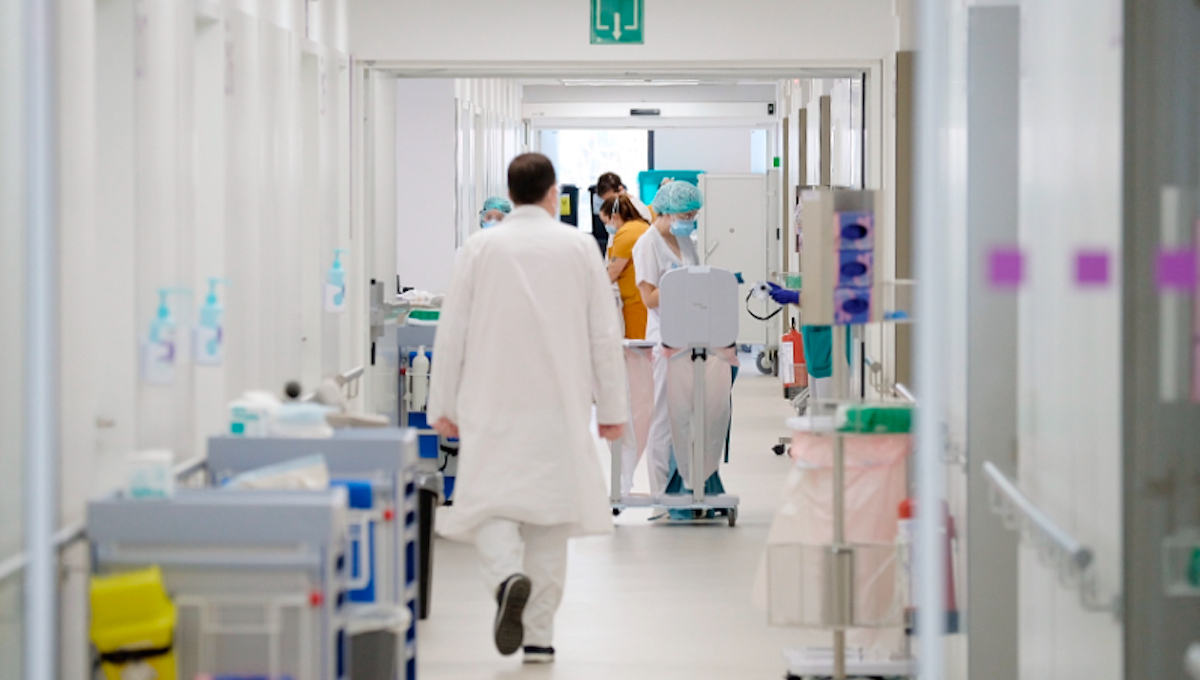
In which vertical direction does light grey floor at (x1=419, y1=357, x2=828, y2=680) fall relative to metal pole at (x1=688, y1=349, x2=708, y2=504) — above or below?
below

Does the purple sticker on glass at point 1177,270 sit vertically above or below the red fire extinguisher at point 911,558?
above

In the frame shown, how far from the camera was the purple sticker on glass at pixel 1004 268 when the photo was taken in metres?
2.80

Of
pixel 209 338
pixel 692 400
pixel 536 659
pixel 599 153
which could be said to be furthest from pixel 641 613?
pixel 599 153

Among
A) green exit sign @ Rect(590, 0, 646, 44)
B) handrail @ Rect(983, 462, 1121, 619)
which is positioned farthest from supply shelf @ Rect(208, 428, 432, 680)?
green exit sign @ Rect(590, 0, 646, 44)

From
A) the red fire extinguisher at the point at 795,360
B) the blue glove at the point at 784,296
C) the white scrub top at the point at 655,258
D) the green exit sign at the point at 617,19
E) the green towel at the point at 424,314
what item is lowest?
the red fire extinguisher at the point at 795,360

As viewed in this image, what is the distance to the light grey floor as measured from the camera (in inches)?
187

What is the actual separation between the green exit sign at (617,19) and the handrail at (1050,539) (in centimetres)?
366

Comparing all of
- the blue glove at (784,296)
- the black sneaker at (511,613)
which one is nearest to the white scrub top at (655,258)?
the blue glove at (784,296)

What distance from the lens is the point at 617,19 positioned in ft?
21.8

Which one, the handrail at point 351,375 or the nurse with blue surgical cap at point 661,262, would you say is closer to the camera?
the handrail at point 351,375

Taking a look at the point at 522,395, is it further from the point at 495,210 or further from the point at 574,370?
the point at 495,210

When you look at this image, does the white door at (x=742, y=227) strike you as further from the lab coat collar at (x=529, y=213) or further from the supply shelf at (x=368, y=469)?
the supply shelf at (x=368, y=469)

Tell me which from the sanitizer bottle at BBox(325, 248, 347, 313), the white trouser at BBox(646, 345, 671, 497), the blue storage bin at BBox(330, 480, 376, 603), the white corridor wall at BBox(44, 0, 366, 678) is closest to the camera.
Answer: the white corridor wall at BBox(44, 0, 366, 678)

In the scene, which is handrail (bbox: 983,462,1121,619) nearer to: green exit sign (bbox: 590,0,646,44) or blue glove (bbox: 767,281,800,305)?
green exit sign (bbox: 590,0,646,44)
